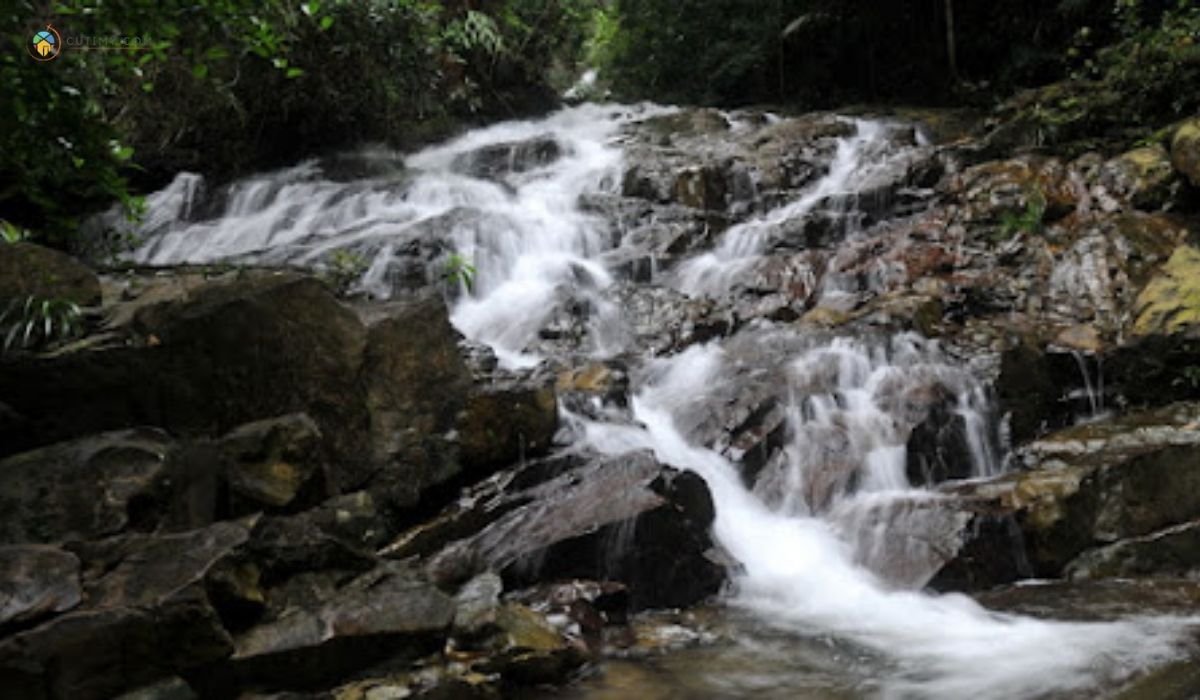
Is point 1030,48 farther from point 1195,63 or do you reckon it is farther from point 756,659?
point 756,659

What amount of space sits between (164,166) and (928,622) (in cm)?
1254

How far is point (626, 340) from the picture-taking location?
8891 millimetres

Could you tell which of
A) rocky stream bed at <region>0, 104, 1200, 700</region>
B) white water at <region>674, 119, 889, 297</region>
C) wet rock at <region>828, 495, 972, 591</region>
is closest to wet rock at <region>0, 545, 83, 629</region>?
rocky stream bed at <region>0, 104, 1200, 700</region>

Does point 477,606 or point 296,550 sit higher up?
point 296,550

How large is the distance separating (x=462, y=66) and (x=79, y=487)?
14855 millimetres

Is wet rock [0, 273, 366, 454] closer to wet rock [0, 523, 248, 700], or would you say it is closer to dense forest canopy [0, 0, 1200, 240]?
dense forest canopy [0, 0, 1200, 240]

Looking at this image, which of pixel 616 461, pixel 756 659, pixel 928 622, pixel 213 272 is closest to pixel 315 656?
pixel 756 659

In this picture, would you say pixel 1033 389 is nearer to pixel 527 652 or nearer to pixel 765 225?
pixel 765 225

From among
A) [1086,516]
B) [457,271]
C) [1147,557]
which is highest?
[457,271]

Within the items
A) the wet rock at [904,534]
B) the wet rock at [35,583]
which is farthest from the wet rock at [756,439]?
the wet rock at [35,583]

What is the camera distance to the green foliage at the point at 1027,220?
9500 mm

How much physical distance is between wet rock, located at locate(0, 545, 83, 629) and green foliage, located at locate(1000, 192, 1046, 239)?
9.36 metres

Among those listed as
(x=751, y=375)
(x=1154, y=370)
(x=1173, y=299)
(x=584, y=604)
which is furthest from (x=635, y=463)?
(x=1173, y=299)

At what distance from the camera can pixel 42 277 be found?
5363 mm
